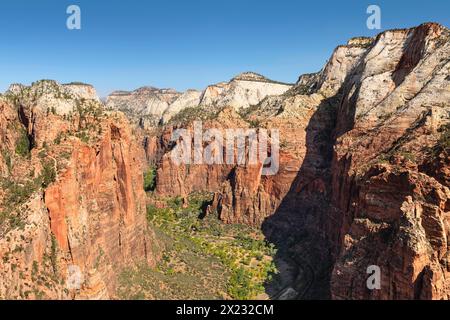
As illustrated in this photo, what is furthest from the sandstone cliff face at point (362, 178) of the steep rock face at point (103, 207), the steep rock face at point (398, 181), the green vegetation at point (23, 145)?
the green vegetation at point (23, 145)

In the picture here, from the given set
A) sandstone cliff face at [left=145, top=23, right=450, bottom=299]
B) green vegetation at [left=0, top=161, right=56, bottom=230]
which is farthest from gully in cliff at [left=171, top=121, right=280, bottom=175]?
green vegetation at [left=0, top=161, right=56, bottom=230]

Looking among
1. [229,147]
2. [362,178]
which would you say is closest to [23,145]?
[362,178]

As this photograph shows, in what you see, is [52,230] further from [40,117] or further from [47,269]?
[40,117]

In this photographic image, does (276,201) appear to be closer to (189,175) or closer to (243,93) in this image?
(189,175)

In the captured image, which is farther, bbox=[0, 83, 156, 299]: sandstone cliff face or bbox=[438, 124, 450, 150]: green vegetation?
bbox=[438, 124, 450, 150]: green vegetation

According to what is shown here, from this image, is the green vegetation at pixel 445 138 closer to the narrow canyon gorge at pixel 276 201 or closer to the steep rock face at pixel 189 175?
the narrow canyon gorge at pixel 276 201

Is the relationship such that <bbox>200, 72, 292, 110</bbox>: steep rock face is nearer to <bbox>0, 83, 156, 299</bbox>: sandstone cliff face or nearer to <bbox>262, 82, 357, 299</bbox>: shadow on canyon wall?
<bbox>262, 82, 357, 299</bbox>: shadow on canyon wall
